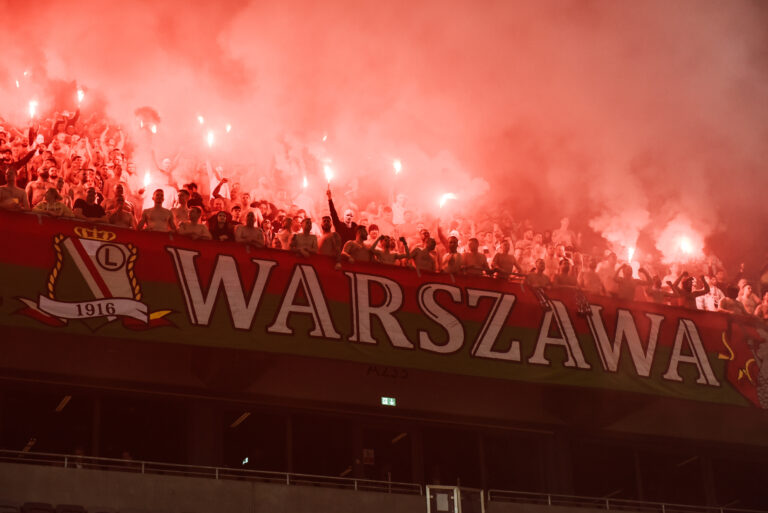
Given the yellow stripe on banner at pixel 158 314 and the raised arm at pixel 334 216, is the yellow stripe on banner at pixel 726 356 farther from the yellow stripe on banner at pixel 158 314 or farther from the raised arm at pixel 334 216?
the yellow stripe on banner at pixel 158 314

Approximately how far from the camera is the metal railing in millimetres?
17812

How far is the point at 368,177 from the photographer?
29453 mm

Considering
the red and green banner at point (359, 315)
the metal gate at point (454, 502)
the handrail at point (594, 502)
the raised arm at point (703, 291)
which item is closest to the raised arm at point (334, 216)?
the red and green banner at point (359, 315)

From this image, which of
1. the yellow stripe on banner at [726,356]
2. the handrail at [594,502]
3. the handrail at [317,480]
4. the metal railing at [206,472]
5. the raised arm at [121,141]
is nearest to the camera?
the metal railing at [206,472]

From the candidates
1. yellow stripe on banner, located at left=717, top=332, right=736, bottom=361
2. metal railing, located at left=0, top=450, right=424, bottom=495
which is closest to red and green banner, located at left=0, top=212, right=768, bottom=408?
yellow stripe on banner, located at left=717, top=332, right=736, bottom=361

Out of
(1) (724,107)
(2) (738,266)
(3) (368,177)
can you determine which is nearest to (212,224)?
(3) (368,177)

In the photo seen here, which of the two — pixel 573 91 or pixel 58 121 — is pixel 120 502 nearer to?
pixel 58 121

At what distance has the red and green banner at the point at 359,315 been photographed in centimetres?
1708

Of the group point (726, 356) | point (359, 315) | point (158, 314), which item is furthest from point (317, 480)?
point (726, 356)

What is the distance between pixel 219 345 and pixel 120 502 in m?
2.76

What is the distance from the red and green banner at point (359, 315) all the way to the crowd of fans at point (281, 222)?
0.35 meters

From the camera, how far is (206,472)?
62.4 feet

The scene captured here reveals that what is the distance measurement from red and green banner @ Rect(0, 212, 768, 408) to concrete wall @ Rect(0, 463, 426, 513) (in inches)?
83.1

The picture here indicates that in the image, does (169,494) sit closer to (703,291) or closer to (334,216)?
(334,216)
